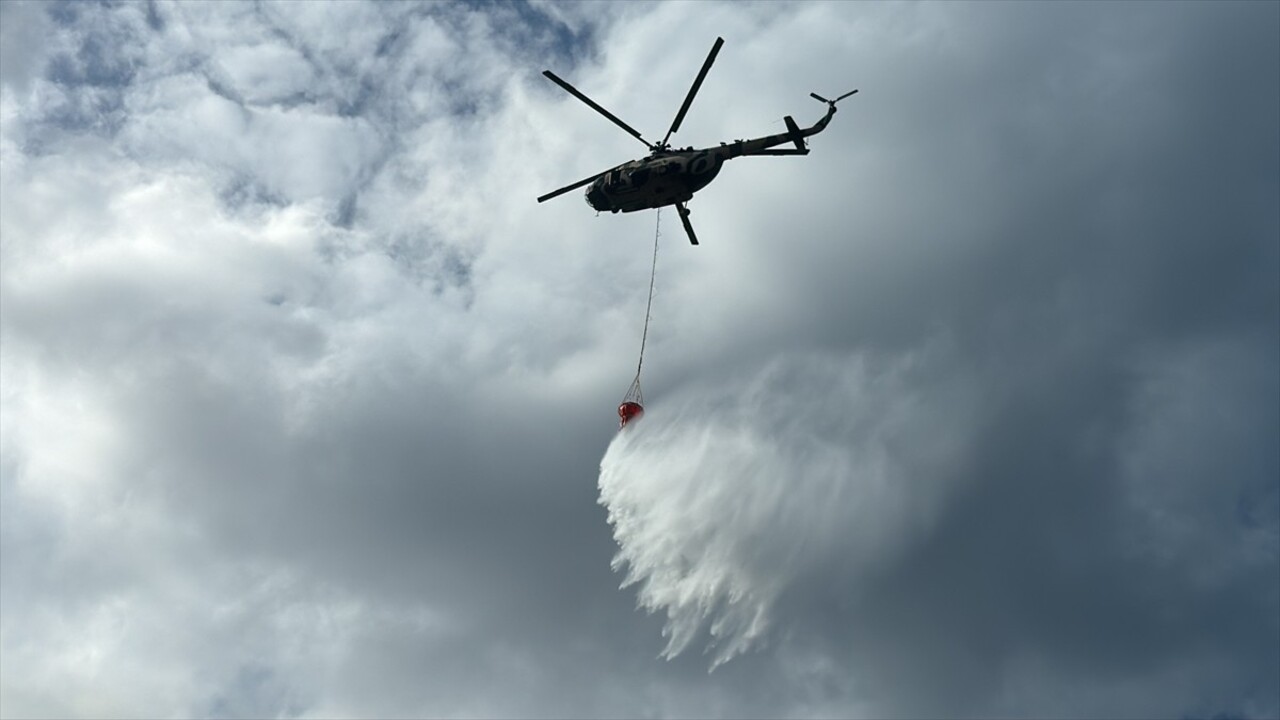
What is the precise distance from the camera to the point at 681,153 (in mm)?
66312

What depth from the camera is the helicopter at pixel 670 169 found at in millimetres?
64750

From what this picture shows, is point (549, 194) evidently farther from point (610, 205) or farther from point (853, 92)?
point (853, 92)

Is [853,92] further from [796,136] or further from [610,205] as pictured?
[610,205]

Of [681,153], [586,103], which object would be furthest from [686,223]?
[586,103]

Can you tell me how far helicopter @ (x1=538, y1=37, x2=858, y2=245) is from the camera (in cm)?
A: 6475

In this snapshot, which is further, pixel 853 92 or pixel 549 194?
pixel 549 194

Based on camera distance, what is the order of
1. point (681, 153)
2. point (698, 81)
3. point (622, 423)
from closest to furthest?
point (698, 81) < point (681, 153) < point (622, 423)

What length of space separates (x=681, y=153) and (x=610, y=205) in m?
5.06

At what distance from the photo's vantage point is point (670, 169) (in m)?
65.8

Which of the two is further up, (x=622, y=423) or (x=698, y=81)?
(x=698, y=81)

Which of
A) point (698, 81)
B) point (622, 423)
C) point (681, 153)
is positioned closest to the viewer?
point (698, 81)

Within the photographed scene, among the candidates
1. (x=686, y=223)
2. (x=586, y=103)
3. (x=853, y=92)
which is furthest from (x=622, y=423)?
(x=853, y=92)

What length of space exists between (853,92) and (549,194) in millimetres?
17921

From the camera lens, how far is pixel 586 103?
6488 cm
